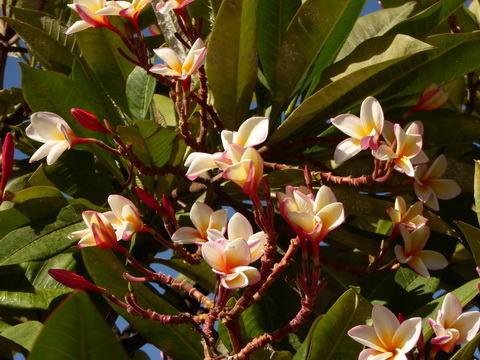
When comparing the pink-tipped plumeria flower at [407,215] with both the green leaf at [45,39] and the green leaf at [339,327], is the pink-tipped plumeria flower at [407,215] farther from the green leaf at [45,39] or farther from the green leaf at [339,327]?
the green leaf at [45,39]

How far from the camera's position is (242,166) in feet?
3.29

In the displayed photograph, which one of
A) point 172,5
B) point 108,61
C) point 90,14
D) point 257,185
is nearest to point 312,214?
point 257,185

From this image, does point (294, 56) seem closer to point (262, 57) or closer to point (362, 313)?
point (262, 57)

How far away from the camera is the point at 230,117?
60.2 inches

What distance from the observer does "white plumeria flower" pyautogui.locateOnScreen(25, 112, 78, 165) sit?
1.27m

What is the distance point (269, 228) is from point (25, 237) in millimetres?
575

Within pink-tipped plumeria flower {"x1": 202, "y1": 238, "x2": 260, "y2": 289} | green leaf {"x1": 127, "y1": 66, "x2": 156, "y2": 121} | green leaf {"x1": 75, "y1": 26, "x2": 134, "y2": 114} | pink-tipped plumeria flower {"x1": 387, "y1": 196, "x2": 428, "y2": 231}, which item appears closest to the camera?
pink-tipped plumeria flower {"x1": 202, "y1": 238, "x2": 260, "y2": 289}

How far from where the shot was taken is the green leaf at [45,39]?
170cm

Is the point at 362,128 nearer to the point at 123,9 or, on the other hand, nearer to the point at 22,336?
the point at 123,9

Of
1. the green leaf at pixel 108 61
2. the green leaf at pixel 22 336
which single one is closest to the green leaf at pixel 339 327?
the green leaf at pixel 22 336

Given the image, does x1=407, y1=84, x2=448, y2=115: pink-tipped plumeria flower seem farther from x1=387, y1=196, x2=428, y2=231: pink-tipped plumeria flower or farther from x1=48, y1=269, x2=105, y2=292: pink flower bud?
x1=48, y1=269, x2=105, y2=292: pink flower bud

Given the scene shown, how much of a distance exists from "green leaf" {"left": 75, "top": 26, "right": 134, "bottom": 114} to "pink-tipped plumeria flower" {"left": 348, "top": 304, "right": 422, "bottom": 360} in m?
0.92

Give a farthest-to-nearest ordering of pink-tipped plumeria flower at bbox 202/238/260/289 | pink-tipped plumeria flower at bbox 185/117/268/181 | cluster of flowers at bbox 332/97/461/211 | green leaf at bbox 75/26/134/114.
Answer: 1. green leaf at bbox 75/26/134/114
2. cluster of flowers at bbox 332/97/461/211
3. pink-tipped plumeria flower at bbox 185/117/268/181
4. pink-tipped plumeria flower at bbox 202/238/260/289

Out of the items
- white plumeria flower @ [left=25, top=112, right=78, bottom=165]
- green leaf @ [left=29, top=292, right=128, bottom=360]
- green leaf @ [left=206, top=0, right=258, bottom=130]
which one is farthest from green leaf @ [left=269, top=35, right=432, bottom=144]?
green leaf @ [left=29, top=292, right=128, bottom=360]
